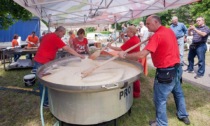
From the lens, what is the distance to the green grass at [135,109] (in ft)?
10.8

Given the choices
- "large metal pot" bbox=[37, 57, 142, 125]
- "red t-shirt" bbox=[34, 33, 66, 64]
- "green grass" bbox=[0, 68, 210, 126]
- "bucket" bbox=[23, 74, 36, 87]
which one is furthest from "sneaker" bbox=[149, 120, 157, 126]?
"bucket" bbox=[23, 74, 36, 87]

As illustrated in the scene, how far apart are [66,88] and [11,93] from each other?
337 centimetres

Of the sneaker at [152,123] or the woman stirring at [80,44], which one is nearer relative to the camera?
the sneaker at [152,123]

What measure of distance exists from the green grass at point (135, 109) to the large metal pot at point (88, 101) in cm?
89

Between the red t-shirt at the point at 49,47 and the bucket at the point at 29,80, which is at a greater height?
the red t-shirt at the point at 49,47

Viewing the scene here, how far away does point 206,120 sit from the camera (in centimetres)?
324

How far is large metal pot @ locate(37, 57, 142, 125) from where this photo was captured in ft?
7.13

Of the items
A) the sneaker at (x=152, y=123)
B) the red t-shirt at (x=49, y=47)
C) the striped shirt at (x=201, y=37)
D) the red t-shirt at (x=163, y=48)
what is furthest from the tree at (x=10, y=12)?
the striped shirt at (x=201, y=37)

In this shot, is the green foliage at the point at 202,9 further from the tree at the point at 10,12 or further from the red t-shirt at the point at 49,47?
the red t-shirt at the point at 49,47

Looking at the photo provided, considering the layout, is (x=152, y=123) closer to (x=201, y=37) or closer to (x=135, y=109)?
(x=135, y=109)

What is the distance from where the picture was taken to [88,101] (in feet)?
7.56

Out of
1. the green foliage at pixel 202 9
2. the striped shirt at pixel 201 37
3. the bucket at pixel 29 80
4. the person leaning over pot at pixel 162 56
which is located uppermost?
the green foliage at pixel 202 9

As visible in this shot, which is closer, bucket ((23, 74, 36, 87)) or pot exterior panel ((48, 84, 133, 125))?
pot exterior panel ((48, 84, 133, 125))

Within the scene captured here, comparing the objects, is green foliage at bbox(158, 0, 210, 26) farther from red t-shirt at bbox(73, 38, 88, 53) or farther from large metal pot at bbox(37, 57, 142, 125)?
large metal pot at bbox(37, 57, 142, 125)
